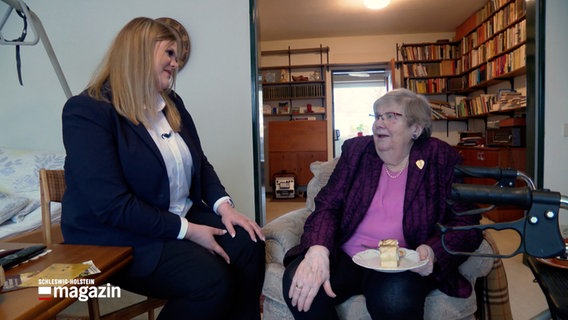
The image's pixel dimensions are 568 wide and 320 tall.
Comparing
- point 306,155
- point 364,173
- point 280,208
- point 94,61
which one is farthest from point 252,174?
point 306,155

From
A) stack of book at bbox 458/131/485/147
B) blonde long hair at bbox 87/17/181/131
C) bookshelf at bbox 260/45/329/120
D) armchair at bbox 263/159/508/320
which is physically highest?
bookshelf at bbox 260/45/329/120

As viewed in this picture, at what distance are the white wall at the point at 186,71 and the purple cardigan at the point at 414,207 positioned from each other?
122 centimetres

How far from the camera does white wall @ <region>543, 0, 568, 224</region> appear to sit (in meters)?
Result: 2.52

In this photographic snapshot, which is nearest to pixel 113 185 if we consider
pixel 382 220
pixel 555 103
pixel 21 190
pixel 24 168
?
pixel 382 220

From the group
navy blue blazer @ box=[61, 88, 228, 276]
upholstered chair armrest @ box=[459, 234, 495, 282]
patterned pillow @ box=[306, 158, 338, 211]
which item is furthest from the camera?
patterned pillow @ box=[306, 158, 338, 211]

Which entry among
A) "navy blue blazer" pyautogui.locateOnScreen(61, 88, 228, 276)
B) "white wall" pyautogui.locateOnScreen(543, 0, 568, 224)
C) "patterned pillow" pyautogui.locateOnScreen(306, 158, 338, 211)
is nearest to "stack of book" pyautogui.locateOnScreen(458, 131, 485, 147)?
"white wall" pyautogui.locateOnScreen(543, 0, 568, 224)

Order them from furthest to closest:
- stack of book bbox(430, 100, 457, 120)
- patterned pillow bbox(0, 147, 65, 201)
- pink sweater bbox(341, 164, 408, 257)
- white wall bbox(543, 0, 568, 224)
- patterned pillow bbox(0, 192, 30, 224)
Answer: stack of book bbox(430, 100, 457, 120)
white wall bbox(543, 0, 568, 224)
patterned pillow bbox(0, 147, 65, 201)
patterned pillow bbox(0, 192, 30, 224)
pink sweater bbox(341, 164, 408, 257)

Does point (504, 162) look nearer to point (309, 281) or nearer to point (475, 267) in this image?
point (475, 267)

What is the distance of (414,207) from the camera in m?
1.34

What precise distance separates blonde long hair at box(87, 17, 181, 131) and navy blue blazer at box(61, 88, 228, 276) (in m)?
0.04

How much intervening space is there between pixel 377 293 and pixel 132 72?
101 cm

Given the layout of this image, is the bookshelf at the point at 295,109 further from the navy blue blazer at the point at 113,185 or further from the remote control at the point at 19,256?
the remote control at the point at 19,256

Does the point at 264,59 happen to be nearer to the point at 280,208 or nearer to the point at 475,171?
the point at 280,208

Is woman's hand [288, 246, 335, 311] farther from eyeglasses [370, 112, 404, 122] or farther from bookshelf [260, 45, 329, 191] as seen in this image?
bookshelf [260, 45, 329, 191]
